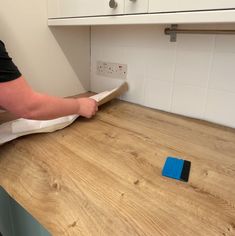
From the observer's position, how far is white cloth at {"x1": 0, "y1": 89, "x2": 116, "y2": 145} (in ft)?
2.34

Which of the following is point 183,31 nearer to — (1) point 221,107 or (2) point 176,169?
(1) point 221,107

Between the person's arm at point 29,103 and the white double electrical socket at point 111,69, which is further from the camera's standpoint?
the white double electrical socket at point 111,69

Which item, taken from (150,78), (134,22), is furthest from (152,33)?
(134,22)

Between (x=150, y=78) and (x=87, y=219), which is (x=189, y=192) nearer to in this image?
(x=87, y=219)

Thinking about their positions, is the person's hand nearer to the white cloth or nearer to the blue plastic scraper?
the white cloth

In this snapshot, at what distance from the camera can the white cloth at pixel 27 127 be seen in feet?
2.34

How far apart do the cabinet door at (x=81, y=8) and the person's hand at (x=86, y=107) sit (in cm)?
31

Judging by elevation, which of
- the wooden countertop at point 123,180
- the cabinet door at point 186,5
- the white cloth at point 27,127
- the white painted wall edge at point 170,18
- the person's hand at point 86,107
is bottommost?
the wooden countertop at point 123,180

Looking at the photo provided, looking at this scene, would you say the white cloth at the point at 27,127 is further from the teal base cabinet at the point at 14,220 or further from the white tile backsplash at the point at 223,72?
the white tile backsplash at the point at 223,72

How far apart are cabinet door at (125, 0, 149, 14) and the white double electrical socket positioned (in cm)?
44

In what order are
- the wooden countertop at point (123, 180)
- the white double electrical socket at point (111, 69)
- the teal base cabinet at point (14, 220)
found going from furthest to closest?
the white double electrical socket at point (111, 69), the teal base cabinet at point (14, 220), the wooden countertop at point (123, 180)

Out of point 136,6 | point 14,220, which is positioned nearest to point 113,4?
point 136,6

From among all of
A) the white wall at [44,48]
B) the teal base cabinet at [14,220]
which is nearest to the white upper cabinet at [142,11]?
the white wall at [44,48]

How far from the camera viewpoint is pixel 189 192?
19.5 inches
